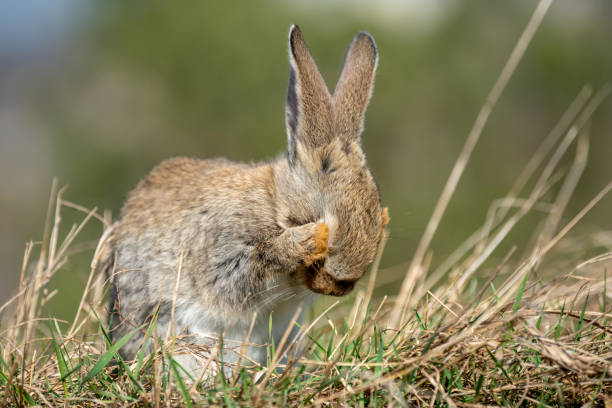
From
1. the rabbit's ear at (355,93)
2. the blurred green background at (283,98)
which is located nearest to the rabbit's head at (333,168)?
the rabbit's ear at (355,93)

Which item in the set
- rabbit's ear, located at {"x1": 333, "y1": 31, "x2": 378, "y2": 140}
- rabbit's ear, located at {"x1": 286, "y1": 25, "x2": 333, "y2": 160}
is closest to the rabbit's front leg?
rabbit's ear, located at {"x1": 286, "y1": 25, "x2": 333, "y2": 160}

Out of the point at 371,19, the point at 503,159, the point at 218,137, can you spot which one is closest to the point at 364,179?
the point at 503,159

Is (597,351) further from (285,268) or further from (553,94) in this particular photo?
(553,94)

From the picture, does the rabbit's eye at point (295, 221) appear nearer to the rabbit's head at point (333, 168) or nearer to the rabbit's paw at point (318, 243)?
the rabbit's head at point (333, 168)

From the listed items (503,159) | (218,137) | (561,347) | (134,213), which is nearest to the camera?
(561,347)

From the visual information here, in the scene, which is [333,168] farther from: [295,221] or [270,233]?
[270,233]

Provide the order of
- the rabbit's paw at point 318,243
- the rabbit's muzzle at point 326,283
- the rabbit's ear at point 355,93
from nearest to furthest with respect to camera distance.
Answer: the rabbit's paw at point 318,243
the rabbit's muzzle at point 326,283
the rabbit's ear at point 355,93
